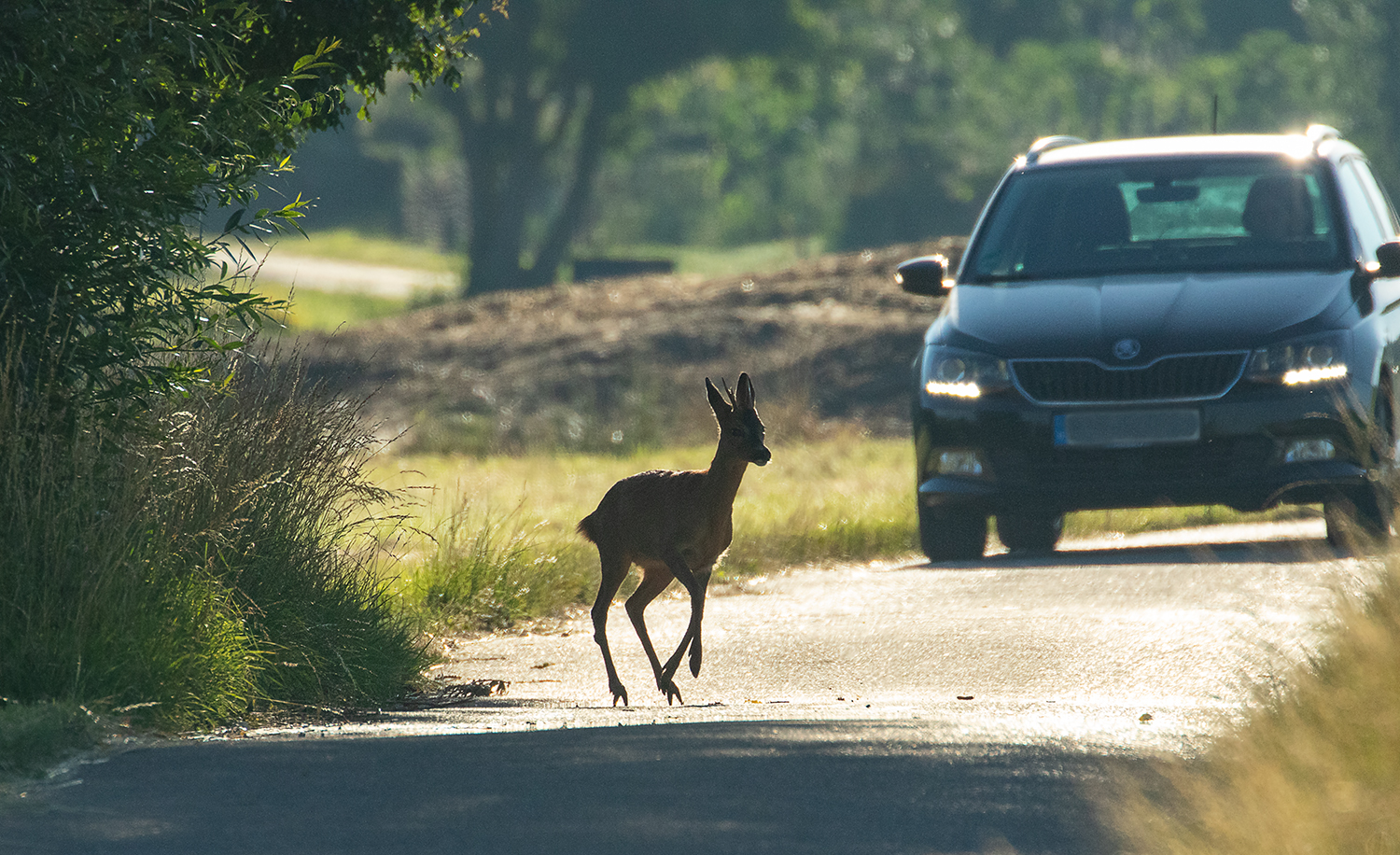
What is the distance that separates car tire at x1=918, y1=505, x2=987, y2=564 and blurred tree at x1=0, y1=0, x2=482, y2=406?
13.9 ft

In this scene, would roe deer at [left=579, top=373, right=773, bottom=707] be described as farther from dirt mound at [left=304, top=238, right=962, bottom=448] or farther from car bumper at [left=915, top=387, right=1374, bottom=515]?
dirt mound at [left=304, top=238, right=962, bottom=448]

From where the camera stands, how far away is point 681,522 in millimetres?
7316

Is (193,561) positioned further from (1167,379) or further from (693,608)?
(1167,379)

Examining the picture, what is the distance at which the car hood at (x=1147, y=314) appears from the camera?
9.57 metres

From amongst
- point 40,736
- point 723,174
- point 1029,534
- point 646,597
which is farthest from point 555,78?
point 40,736

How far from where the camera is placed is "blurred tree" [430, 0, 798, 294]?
4253 centimetres

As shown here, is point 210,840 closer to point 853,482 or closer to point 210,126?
point 210,126

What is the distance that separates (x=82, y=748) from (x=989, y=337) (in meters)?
5.57

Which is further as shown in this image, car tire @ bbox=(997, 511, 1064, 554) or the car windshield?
car tire @ bbox=(997, 511, 1064, 554)

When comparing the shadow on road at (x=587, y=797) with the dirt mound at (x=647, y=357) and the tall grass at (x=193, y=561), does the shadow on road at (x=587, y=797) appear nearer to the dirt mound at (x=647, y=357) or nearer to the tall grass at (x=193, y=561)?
the tall grass at (x=193, y=561)

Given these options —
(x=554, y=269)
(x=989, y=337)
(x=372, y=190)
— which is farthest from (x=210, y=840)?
(x=372, y=190)

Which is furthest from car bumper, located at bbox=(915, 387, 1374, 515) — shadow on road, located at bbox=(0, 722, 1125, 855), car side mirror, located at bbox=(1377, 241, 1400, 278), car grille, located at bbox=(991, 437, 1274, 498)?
shadow on road, located at bbox=(0, 722, 1125, 855)

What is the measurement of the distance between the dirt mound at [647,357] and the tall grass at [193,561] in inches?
416

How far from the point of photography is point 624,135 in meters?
46.3
